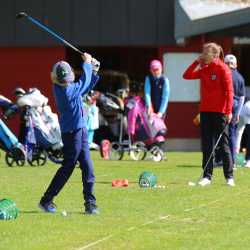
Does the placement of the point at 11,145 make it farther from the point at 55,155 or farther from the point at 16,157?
the point at 55,155

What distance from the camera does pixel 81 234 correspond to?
9820mm

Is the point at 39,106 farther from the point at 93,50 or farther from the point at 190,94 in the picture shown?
the point at 93,50

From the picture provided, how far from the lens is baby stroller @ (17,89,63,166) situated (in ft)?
64.0

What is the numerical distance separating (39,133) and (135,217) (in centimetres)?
869

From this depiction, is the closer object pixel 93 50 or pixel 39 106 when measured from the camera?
pixel 39 106

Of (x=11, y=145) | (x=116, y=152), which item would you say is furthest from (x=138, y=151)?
(x=11, y=145)

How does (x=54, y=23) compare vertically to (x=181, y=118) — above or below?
above

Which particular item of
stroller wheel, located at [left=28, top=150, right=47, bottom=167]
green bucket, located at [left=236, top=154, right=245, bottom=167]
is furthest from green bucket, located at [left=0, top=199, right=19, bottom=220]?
green bucket, located at [left=236, top=154, right=245, bottom=167]

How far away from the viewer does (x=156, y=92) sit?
2167 cm

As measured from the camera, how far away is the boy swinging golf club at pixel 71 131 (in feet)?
37.6

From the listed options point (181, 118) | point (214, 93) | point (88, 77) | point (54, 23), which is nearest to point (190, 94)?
point (181, 118)

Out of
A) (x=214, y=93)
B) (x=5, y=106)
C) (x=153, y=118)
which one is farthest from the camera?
(x=153, y=118)

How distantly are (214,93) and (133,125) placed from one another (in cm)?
693

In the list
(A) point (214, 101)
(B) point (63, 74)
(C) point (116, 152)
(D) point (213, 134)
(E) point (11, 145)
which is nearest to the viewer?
(B) point (63, 74)
